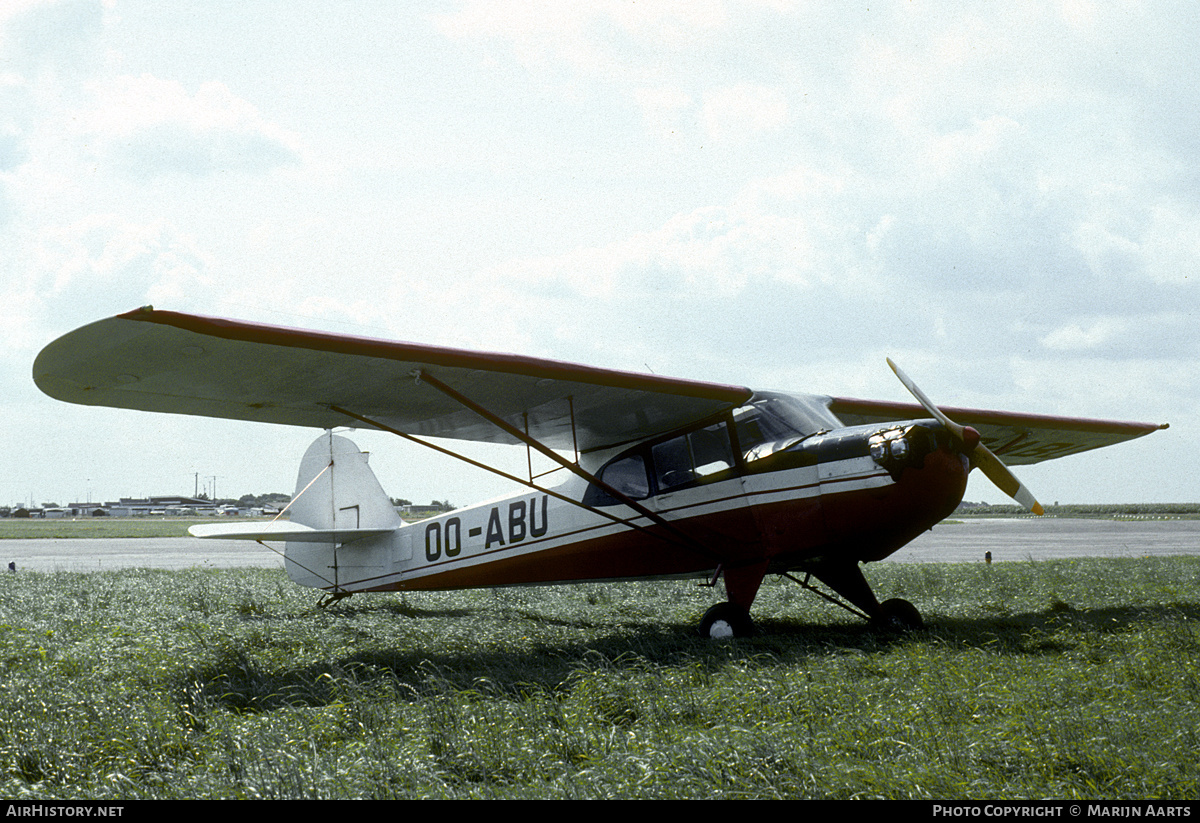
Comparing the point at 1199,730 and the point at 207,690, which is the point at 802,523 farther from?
the point at 207,690

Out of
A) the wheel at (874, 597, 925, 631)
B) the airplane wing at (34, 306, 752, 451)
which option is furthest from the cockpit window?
the wheel at (874, 597, 925, 631)

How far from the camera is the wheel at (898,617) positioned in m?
8.03

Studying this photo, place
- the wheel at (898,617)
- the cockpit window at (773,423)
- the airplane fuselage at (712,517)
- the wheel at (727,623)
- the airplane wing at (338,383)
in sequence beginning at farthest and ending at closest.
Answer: the wheel at (898,617), the cockpit window at (773,423), the wheel at (727,623), the airplane fuselage at (712,517), the airplane wing at (338,383)

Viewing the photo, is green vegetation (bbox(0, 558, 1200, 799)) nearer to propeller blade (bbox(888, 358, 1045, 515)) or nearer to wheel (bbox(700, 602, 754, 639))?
wheel (bbox(700, 602, 754, 639))

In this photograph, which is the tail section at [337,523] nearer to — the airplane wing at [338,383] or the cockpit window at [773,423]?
the airplane wing at [338,383]

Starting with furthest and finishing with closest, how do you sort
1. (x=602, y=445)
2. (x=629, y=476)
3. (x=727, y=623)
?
(x=602, y=445) → (x=629, y=476) → (x=727, y=623)

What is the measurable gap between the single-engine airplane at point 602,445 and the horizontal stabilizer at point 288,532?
7cm

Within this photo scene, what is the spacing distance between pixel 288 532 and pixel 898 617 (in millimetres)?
7299

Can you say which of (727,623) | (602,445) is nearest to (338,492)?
(602,445)

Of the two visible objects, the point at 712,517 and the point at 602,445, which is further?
the point at 602,445

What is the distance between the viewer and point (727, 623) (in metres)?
7.70

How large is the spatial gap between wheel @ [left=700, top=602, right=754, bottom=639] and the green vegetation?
0.29 meters

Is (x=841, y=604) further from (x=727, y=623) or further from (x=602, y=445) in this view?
(x=602, y=445)

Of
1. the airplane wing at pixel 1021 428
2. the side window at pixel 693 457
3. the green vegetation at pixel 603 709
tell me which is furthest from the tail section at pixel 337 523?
the airplane wing at pixel 1021 428
